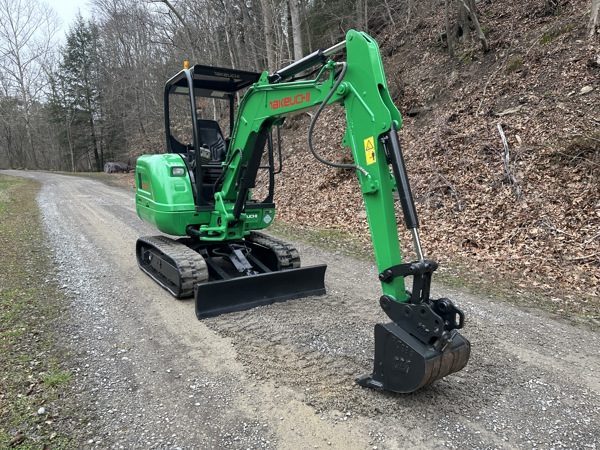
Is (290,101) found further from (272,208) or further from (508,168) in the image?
(508,168)

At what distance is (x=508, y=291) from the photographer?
18.6ft

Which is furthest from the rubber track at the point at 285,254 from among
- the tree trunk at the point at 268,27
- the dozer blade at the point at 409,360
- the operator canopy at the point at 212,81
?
the tree trunk at the point at 268,27

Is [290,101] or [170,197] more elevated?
[290,101]

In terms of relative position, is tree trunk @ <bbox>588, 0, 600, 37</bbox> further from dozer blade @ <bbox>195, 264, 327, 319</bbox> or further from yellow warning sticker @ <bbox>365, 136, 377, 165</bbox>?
yellow warning sticker @ <bbox>365, 136, 377, 165</bbox>

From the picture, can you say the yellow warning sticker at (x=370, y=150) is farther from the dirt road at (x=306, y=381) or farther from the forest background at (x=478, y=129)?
the forest background at (x=478, y=129)

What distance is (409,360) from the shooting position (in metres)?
2.98

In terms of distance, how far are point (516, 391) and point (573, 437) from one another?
53cm

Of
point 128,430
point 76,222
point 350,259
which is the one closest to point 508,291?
point 350,259

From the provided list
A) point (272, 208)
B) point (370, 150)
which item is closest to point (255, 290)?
point (272, 208)

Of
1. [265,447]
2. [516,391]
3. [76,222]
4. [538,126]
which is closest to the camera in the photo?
[265,447]

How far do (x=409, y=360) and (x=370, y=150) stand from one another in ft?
5.30

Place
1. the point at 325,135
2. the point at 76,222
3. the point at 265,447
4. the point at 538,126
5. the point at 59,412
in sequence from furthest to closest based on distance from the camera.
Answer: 1. the point at 325,135
2. the point at 76,222
3. the point at 538,126
4. the point at 59,412
5. the point at 265,447

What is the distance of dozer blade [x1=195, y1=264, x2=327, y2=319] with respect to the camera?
482 cm

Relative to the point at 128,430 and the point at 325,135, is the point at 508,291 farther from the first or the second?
the point at 325,135
